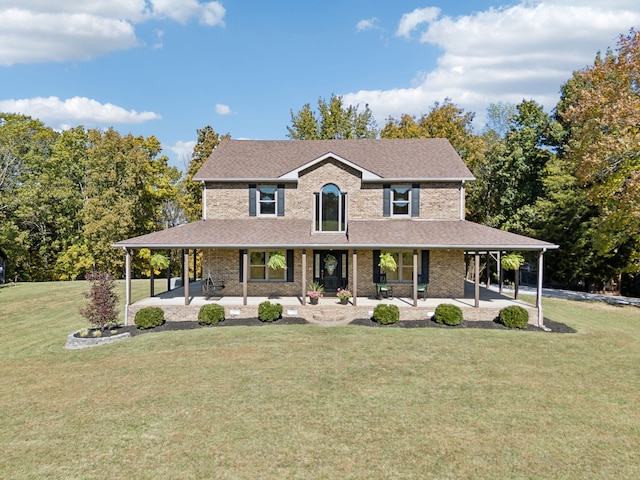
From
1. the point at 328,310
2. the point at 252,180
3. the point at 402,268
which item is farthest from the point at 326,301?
the point at 252,180

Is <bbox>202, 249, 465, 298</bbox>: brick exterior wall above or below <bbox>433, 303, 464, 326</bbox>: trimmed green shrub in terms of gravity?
above

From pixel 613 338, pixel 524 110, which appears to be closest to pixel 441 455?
pixel 613 338

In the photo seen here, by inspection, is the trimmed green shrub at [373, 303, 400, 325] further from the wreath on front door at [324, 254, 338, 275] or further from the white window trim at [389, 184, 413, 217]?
the white window trim at [389, 184, 413, 217]

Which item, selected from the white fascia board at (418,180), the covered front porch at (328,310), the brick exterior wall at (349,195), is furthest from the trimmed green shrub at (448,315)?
the white fascia board at (418,180)

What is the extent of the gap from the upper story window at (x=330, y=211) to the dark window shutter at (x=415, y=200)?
379 centimetres

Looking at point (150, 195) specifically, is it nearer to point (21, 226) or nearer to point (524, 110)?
point (21, 226)

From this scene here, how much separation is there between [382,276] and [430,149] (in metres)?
8.93

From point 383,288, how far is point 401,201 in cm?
494

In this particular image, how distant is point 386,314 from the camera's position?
18203 mm

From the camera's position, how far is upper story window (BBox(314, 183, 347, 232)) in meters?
21.7

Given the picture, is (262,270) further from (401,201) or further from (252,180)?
(401,201)

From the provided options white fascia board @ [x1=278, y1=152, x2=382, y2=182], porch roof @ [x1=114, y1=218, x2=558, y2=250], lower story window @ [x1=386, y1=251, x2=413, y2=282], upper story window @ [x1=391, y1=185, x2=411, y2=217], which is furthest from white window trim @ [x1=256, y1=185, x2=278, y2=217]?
lower story window @ [x1=386, y1=251, x2=413, y2=282]

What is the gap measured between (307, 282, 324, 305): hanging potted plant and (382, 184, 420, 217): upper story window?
206 inches

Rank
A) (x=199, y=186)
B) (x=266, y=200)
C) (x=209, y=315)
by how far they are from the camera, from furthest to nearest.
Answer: (x=199, y=186) → (x=266, y=200) → (x=209, y=315)
